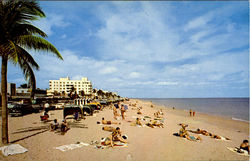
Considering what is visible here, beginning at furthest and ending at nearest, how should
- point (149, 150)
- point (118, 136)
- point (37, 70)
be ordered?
point (118, 136) < point (149, 150) < point (37, 70)

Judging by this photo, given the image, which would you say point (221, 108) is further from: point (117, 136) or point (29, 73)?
point (29, 73)

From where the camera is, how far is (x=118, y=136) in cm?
739

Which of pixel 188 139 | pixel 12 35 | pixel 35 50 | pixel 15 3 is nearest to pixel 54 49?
pixel 35 50

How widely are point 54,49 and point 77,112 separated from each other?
7.96m

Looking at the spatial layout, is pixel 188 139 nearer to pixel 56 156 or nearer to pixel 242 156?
pixel 242 156

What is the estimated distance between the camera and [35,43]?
5391 millimetres

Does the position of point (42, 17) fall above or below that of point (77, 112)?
above

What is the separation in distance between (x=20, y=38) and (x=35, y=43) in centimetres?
48

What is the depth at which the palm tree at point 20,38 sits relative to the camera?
16.8 feet

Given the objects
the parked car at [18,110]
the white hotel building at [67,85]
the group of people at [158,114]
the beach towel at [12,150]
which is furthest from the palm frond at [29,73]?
the white hotel building at [67,85]

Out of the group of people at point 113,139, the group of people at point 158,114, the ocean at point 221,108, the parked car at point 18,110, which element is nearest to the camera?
the group of people at point 113,139

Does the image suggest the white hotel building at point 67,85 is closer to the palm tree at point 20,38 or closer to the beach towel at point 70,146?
the beach towel at point 70,146

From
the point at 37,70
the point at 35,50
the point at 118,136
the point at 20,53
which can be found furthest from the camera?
the point at 118,136

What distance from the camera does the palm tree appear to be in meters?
5.13
